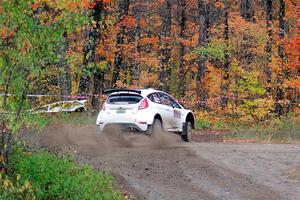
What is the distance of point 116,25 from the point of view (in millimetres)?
33844

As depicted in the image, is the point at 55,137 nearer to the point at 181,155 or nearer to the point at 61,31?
the point at 181,155

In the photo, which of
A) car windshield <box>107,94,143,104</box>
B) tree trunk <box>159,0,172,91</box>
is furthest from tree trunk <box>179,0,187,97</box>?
car windshield <box>107,94,143,104</box>

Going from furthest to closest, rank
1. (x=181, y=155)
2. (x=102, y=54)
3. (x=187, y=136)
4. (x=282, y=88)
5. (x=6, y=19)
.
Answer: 1. (x=102, y=54)
2. (x=282, y=88)
3. (x=187, y=136)
4. (x=181, y=155)
5. (x=6, y=19)

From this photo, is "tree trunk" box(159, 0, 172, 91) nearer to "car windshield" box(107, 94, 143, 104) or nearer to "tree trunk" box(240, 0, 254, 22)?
"tree trunk" box(240, 0, 254, 22)

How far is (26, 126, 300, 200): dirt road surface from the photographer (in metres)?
10.2

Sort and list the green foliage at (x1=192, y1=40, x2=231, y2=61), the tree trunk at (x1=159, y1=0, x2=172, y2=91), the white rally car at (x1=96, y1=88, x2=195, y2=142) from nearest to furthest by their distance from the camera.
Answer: the white rally car at (x1=96, y1=88, x2=195, y2=142), the green foliage at (x1=192, y1=40, x2=231, y2=61), the tree trunk at (x1=159, y1=0, x2=172, y2=91)

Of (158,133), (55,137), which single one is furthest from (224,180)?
(55,137)

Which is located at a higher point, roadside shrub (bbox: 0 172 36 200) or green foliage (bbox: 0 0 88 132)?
green foliage (bbox: 0 0 88 132)

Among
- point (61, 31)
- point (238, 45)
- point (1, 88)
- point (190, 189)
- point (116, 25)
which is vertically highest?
point (116, 25)

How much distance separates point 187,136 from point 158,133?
238cm

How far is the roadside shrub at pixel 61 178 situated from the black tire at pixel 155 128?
505 centimetres

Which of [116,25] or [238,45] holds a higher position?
[116,25]

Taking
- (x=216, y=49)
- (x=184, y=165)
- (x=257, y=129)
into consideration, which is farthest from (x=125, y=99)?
(x=216, y=49)

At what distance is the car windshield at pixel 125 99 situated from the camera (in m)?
16.1
